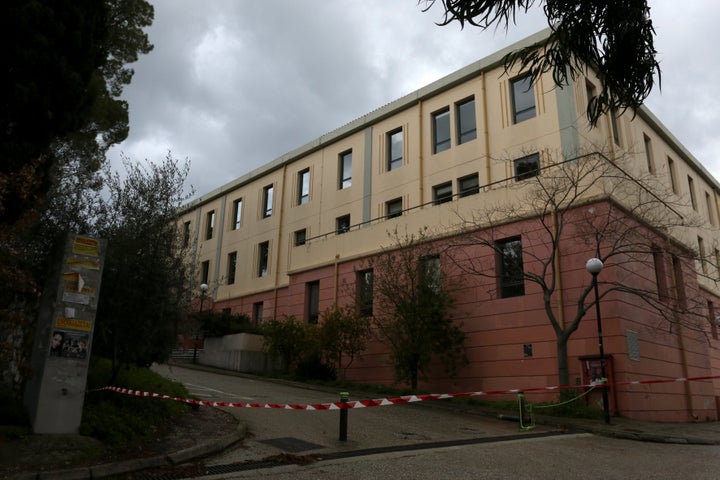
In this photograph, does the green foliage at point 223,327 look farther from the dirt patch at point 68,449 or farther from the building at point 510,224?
the dirt patch at point 68,449

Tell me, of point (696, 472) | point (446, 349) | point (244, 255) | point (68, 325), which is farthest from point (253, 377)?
point (696, 472)

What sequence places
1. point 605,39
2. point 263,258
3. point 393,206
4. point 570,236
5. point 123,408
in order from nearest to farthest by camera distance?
1. point 605,39
2. point 123,408
3. point 570,236
4. point 393,206
5. point 263,258

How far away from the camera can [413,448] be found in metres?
8.61

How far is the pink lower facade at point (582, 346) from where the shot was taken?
48.5ft

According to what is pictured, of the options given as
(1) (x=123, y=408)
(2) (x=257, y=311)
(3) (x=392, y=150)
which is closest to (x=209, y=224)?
(2) (x=257, y=311)

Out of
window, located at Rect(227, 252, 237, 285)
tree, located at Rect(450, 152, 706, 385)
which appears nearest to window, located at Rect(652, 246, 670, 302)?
tree, located at Rect(450, 152, 706, 385)

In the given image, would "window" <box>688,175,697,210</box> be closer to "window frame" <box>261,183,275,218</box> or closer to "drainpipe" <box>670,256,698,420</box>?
"drainpipe" <box>670,256,698,420</box>

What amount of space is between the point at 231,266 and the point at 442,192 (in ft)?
50.0

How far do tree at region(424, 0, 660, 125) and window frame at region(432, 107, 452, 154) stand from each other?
16.5m

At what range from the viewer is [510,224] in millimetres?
17703

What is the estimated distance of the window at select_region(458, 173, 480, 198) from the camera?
2023 cm

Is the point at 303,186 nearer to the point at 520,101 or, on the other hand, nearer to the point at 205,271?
the point at 205,271

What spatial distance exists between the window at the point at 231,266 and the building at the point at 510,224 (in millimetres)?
1675

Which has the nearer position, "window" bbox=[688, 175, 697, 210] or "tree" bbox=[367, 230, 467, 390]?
"tree" bbox=[367, 230, 467, 390]
